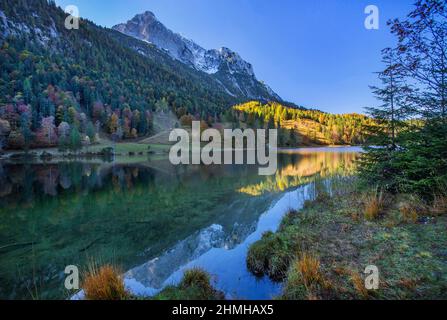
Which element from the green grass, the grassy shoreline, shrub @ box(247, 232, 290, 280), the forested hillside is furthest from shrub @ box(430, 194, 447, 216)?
the forested hillside

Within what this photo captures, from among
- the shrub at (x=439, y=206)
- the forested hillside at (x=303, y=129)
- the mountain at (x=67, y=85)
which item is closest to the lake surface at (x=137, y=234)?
the shrub at (x=439, y=206)

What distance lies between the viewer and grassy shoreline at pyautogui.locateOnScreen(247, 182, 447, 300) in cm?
416

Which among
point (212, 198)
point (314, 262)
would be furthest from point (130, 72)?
point (314, 262)

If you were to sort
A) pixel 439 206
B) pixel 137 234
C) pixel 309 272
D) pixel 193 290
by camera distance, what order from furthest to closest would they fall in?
pixel 137 234 → pixel 439 206 → pixel 193 290 → pixel 309 272

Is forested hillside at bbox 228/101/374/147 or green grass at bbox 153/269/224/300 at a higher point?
forested hillside at bbox 228/101/374/147

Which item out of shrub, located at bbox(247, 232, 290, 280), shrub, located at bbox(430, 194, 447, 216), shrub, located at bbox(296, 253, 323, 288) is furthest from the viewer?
shrub, located at bbox(430, 194, 447, 216)

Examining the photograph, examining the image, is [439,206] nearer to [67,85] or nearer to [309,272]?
[309,272]

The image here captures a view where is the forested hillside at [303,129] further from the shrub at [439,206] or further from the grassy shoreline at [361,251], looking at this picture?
the shrub at [439,206]

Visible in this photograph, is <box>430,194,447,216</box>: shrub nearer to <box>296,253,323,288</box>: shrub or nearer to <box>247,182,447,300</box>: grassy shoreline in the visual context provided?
<box>247,182,447,300</box>: grassy shoreline

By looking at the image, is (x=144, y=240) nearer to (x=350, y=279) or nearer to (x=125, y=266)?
(x=125, y=266)

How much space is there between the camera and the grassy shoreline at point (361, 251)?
4164mm

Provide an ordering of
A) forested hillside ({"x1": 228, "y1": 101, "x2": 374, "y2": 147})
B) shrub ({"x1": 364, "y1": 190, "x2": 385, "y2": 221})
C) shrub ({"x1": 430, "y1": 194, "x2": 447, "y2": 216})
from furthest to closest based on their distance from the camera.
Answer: forested hillside ({"x1": 228, "y1": 101, "x2": 374, "y2": 147}), shrub ({"x1": 364, "y1": 190, "x2": 385, "y2": 221}), shrub ({"x1": 430, "y1": 194, "x2": 447, "y2": 216})

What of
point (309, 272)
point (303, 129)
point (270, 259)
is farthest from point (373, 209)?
point (303, 129)

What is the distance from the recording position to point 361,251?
18.8 feet
